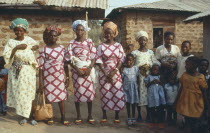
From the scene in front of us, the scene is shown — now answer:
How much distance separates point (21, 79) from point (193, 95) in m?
2.79

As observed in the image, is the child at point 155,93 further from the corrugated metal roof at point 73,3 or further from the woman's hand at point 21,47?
the corrugated metal roof at point 73,3

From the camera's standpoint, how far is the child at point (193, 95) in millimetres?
3547

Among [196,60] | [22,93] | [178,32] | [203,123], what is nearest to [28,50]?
[22,93]

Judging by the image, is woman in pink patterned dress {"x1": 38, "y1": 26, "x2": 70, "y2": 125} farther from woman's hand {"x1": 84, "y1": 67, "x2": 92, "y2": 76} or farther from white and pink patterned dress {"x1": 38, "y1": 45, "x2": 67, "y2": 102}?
woman's hand {"x1": 84, "y1": 67, "x2": 92, "y2": 76}

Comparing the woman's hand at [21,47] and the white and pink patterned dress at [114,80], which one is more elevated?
the woman's hand at [21,47]

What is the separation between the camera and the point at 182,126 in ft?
12.9

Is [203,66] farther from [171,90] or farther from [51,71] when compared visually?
[51,71]

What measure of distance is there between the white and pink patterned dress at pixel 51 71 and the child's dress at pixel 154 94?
1550 millimetres

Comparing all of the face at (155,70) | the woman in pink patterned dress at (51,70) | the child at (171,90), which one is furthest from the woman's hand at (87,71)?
the child at (171,90)

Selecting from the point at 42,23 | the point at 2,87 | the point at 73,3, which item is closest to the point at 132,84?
the point at 2,87

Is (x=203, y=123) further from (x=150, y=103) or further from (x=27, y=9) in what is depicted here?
(x=27, y=9)

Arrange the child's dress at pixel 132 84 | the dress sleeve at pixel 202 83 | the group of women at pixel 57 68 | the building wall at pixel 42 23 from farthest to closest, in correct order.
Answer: the building wall at pixel 42 23 < the child's dress at pixel 132 84 < the group of women at pixel 57 68 < the dress sleeve at pixel 202 83

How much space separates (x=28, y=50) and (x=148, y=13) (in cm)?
788

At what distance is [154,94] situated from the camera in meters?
3.97
